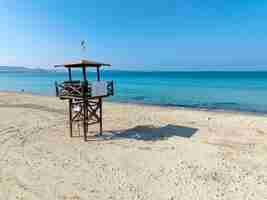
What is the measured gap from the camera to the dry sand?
17.6ft

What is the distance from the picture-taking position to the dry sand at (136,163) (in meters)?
5.36

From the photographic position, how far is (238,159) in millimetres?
7273

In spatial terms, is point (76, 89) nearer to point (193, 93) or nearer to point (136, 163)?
point (136, 163)

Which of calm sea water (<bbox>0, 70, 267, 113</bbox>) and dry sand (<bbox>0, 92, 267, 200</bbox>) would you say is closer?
dry sand (<bbox>0, 92, 267, 200</bbox>)

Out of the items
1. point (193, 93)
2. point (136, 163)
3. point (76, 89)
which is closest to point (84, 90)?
point (76, 89)

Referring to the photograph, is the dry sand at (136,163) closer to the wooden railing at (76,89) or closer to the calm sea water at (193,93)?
the wooden railing at (76,89)

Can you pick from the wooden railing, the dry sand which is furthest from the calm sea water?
the wooden railing

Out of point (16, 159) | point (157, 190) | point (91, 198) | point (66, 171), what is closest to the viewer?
point (91, 198)

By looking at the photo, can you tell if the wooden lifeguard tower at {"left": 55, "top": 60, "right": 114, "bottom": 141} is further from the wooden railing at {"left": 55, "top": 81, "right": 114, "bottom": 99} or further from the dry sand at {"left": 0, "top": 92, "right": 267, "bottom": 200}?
the dry sand at {"left": 0, "top": 92, "right": 267, "bottom": 200}

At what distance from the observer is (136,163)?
23.2 ft

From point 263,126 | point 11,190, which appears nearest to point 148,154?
point 11,190

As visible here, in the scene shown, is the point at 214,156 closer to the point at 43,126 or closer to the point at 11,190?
the point at 11,190

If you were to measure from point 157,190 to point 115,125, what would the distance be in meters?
6.96

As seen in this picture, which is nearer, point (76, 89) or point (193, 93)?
point (76, 89)
